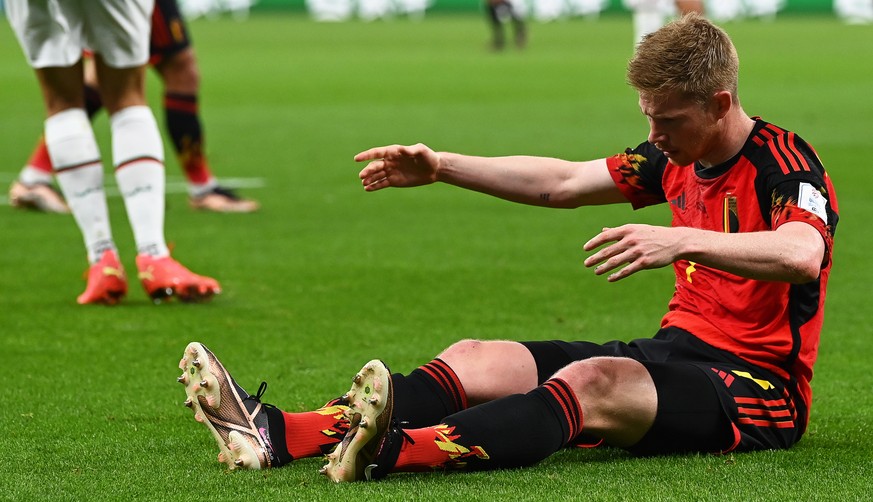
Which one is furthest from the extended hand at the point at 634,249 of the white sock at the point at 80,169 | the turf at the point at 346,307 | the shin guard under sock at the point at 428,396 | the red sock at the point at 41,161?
the red sock at the point at 41,161

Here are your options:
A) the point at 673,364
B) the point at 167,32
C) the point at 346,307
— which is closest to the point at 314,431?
the point at 673,364

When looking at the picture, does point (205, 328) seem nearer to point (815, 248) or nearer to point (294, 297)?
point (294, 297)

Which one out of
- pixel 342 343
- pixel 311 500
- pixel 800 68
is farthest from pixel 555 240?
pixel 800 68

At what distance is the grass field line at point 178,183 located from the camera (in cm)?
973

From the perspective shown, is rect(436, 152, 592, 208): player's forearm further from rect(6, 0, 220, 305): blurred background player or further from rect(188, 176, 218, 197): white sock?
rect(188, 176, 218, 197): white sock

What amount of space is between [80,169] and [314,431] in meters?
2.93

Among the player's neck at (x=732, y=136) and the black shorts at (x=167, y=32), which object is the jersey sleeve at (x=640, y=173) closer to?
the player's neck at (x=732, y=136)

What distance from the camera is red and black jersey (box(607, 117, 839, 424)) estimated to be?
333 cm

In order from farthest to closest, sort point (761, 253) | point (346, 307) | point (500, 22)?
1. point (500, 22)
2. point (346, 307)
3. point (761, 253)

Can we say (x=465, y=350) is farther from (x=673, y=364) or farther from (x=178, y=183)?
(x=178, y=183)

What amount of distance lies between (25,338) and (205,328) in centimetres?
65

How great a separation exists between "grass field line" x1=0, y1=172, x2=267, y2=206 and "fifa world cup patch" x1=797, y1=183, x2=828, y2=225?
6.81m

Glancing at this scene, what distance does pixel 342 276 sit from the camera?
655cm

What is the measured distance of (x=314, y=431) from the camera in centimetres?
345
